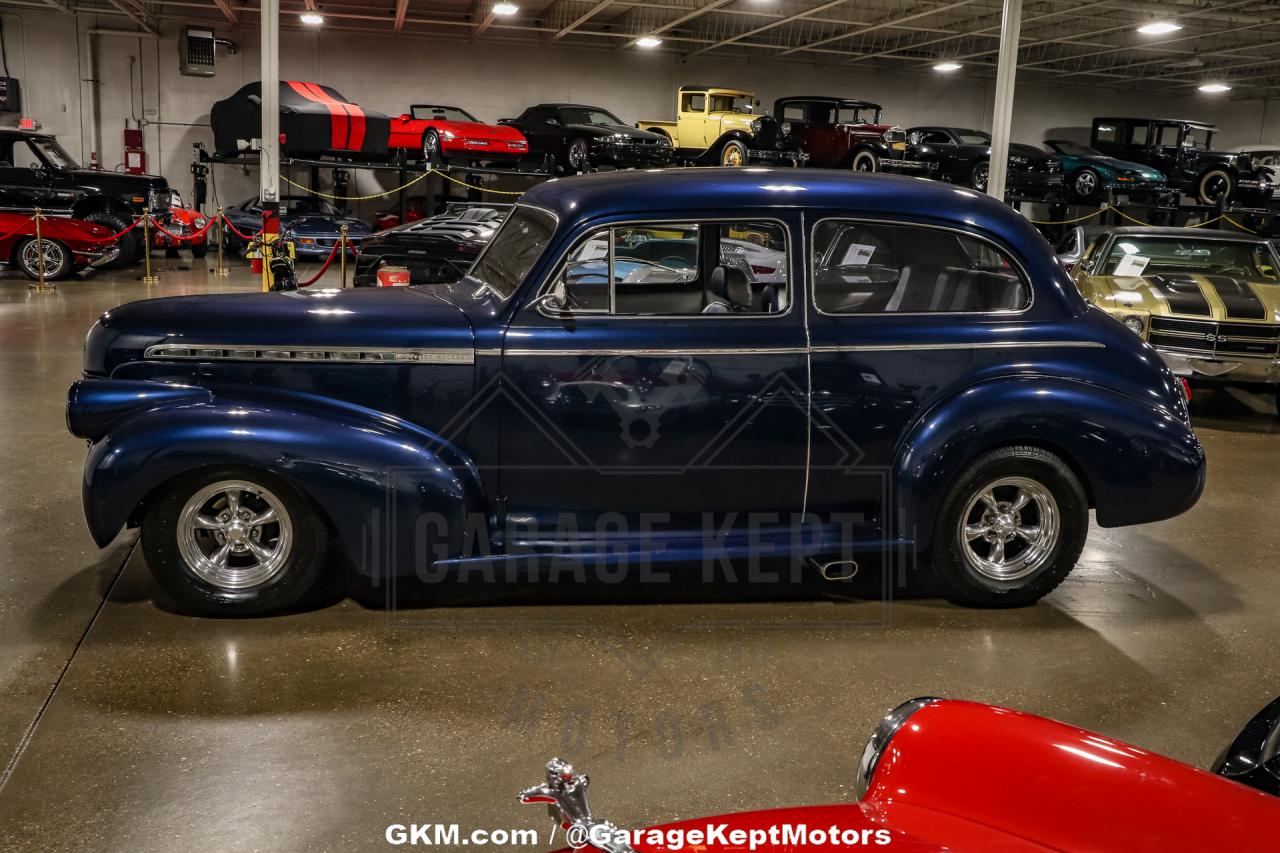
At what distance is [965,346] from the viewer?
443cm

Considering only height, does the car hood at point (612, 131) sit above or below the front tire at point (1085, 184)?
above

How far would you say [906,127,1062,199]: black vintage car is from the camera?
20125mm

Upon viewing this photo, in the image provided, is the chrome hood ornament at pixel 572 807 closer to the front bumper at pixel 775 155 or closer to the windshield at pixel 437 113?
the front bumper at pixel 775 155

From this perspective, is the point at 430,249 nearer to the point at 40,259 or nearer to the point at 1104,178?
the point at 40,259

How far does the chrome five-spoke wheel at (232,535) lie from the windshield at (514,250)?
1269 millimetres

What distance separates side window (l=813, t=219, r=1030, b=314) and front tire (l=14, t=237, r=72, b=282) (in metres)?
14.4

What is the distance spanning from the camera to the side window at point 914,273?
4465 millimetres

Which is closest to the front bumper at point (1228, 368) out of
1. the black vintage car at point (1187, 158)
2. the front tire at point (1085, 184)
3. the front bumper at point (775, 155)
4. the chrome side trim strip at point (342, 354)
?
the chrome side trim strip at point (342, 354)

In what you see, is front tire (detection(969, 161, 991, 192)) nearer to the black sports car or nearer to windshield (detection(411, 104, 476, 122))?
windshield (detection(411, 104, 476, 122))

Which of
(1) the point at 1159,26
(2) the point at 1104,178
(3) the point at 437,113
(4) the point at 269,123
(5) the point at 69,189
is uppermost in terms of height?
(1) the point at 1159,26


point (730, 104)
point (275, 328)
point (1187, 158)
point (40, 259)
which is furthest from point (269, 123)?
point (1187, 158)

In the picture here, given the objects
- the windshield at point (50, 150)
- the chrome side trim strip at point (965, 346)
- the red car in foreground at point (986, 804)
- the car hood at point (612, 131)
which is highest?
the car hood at point (612, 131)

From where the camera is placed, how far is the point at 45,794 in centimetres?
299

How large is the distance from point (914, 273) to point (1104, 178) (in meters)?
18.3
